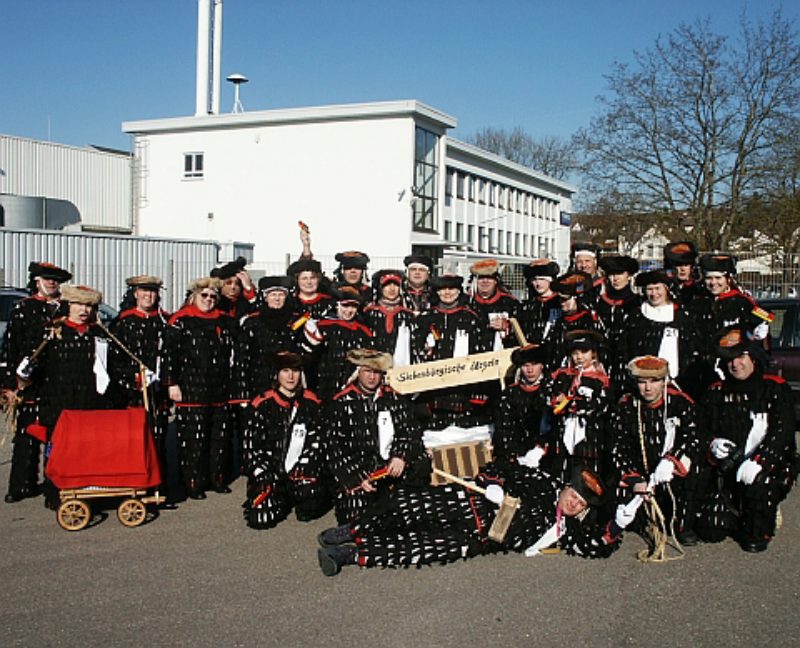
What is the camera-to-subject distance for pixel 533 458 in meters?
6.43

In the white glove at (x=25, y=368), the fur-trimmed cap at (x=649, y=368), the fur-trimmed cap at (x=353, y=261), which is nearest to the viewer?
the fur-trimmed cap at (x=649, y=368)

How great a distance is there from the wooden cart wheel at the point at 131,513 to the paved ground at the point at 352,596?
0.11 meters

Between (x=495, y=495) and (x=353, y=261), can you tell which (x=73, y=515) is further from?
(x=353, y=261)

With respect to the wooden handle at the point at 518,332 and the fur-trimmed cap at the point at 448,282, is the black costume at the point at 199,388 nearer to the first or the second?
the fur-trimmed cap at the point at 448,282

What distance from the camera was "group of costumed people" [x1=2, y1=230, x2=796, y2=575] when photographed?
231 inches

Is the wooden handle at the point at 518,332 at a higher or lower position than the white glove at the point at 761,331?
lower

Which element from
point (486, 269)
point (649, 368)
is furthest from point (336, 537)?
point (486, 269)

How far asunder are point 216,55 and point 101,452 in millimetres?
32774

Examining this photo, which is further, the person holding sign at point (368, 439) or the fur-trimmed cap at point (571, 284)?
the fur-trimmed cap at point (571, 284)

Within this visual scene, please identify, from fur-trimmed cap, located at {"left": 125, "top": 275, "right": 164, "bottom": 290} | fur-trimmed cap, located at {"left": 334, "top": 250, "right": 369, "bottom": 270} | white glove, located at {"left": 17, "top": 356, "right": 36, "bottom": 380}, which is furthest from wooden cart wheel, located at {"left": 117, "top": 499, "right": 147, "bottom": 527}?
fur-trimmed cap, located at {"left": 334, "top": 250, "right": 369, "bottom": 270}

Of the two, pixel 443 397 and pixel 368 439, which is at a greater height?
pixel 443 397

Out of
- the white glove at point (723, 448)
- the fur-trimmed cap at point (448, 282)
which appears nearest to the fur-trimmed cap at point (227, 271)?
the fur-trimmed cap at point (448, 282)


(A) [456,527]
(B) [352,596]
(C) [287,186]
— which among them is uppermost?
(C) [287,186]

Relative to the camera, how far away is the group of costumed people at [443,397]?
588 centimetres
